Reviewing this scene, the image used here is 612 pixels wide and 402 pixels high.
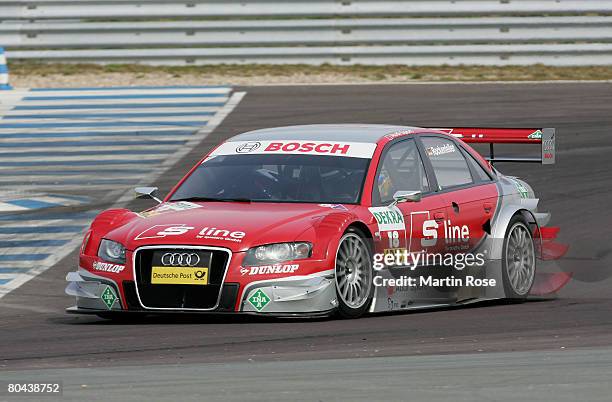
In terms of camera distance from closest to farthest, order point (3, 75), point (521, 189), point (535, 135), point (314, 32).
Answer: point (521, 189), point (535, 135), point (3, 75), point (314, 32)

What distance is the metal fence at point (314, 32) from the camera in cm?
2253

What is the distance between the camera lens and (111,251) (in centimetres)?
922

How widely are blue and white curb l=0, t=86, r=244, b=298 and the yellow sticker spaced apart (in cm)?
269

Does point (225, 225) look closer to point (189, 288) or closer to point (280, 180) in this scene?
point (189, 288)

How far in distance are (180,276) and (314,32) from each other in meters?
14.2

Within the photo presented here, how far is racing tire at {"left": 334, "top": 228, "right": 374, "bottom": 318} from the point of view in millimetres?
9055

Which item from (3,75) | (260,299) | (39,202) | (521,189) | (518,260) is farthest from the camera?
(3,75)

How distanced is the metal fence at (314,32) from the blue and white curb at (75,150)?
5.74ft

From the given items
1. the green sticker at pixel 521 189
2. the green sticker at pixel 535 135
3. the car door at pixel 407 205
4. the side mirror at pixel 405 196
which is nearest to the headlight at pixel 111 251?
the car door at pixel 407 205

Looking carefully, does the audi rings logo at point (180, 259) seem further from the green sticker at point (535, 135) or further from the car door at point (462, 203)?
the green sticker at point (535, 135)

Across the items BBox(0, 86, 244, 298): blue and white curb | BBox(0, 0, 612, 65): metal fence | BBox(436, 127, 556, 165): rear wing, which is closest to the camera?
BBox(436, 127, 556, 165): rear wing

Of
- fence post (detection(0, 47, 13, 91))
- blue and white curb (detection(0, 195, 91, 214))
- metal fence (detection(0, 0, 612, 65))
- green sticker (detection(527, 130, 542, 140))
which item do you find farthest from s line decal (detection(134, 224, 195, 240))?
metal fence (detection(0, 0, 612, 65))

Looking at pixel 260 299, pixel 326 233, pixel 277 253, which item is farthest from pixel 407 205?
pixel 260 299

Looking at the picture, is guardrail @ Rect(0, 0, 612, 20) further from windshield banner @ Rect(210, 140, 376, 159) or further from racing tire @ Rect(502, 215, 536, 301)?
windshield banner @ Rect(210, 140, 376, 159)
